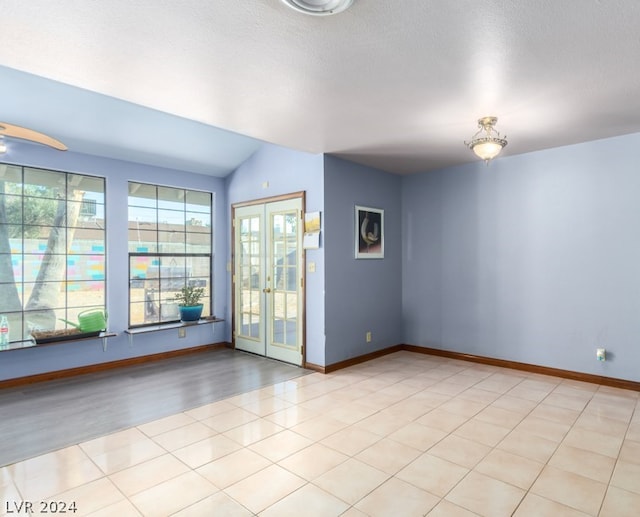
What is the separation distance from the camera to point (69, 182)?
4.61 m

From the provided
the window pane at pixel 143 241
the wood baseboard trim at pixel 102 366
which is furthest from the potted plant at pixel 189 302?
the window pane at pixel 143 241

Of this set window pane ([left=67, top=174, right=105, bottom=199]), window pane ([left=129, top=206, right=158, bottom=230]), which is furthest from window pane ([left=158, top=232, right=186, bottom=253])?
window pane ([left=67, top=174, right=105, bottom=199])

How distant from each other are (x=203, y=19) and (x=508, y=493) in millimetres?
3067

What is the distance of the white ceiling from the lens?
6.42 ft

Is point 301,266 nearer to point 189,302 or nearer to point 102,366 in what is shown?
point 189,302

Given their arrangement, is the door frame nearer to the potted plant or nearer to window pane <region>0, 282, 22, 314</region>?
the potted plant

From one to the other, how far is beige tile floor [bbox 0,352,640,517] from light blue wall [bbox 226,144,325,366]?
3.06 feet

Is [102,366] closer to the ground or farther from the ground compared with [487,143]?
closer to the ground

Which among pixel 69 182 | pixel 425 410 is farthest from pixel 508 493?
pixel 69 182

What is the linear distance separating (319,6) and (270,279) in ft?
12.5

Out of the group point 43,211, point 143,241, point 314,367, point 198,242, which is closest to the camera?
point 43,211

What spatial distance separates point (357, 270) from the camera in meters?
5.08

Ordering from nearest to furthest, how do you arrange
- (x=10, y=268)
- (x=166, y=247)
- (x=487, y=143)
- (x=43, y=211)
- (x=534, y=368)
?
(x=487, y=143), (x=10, y=268), (x=43, y=211), (x=534, y=368), (x=166, y=247)

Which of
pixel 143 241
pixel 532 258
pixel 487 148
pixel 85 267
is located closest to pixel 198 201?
pixel 143 241
